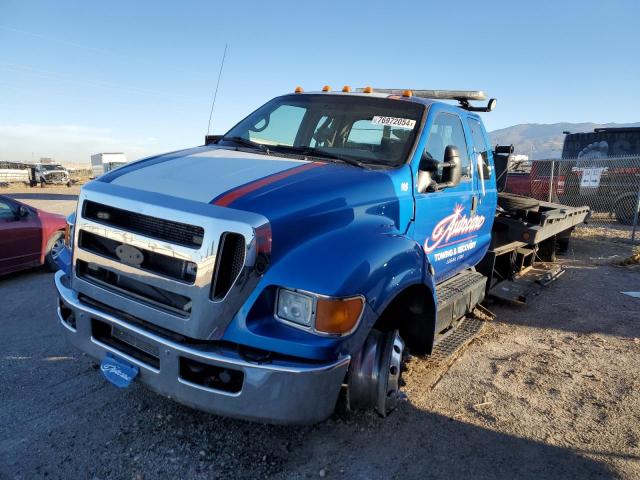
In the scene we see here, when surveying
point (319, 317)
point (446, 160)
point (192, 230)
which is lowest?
point (319, 317)

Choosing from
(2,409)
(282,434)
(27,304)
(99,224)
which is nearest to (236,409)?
(282,434)

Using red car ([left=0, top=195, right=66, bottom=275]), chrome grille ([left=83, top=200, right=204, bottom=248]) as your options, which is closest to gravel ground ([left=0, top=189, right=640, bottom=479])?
chrome grille ([left=83, top=200, right=204, bottom=248])

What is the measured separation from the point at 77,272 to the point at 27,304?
141 inches

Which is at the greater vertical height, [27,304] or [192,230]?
[192,230]

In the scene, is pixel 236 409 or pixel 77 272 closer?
pixel 236 409

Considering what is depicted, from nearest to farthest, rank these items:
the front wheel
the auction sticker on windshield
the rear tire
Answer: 1. the auction sticker on windshield
2. the rear tire
3. the front wheel

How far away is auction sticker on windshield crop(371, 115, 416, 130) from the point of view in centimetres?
370

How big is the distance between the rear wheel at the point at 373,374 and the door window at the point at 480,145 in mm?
2517

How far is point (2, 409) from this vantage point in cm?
327

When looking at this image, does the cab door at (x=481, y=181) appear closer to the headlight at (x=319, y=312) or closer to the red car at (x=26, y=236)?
the headlight at (x=319, y=312)

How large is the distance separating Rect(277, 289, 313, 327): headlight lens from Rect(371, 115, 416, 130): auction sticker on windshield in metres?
1.91

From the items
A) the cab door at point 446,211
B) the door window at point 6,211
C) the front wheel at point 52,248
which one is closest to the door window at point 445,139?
the cab door at point 446,211

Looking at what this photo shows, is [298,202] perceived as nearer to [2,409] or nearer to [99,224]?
[99,224]

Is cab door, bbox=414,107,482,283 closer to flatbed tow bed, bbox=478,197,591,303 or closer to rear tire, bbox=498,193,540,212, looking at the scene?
flatbed tow bed, bbox=478,197,591,303
